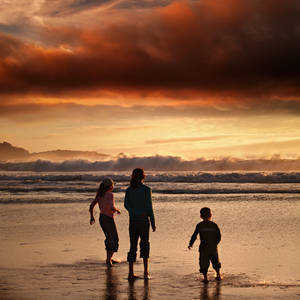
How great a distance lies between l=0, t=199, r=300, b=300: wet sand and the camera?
6906 mm

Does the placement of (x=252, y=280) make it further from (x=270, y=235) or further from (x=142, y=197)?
(x=270, y=235)

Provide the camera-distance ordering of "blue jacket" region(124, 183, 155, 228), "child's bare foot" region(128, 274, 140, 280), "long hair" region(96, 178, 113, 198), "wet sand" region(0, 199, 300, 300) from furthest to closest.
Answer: "long hair" region(96, 178, 113, 198)
"blue jacket" region(124, 183, 155, 228)
"child's bare foot" region(128, 274, 140, 280)
"wet sand" region(0, 199, 300, 300)

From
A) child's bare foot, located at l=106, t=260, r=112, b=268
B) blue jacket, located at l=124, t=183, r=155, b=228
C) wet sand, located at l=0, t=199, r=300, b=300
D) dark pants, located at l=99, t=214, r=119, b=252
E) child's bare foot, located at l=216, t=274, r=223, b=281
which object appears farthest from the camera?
dark pants, located at l=99, t=214, r=119, b=252

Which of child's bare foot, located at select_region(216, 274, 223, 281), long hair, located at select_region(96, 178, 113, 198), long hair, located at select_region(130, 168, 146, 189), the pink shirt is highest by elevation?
long hair, located at select_region(130, 168, 146, 189)

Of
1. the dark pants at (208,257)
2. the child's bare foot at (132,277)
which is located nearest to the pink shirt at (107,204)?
the child's bare foot at (132,277)

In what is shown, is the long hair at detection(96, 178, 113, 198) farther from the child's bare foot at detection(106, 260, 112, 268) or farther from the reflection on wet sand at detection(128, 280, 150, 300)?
the reflection on wet sand at detection(128, 280, 150, 300)

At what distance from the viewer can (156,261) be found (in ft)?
30.0

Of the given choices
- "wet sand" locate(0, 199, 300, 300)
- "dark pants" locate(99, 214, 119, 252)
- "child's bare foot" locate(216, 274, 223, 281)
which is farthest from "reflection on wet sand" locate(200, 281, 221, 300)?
"dark pants" locate(99, 214, 119, 252)

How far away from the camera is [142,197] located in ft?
26.5

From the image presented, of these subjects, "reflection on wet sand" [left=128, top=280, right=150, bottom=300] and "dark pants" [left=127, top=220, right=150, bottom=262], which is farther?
"dark pants" [left=127, top=220, right=150, bottom=262]

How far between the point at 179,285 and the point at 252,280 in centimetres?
116

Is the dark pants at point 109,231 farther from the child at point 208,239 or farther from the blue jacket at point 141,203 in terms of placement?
the child at point 208,239

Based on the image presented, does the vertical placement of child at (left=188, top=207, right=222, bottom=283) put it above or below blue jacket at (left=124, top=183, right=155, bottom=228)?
below

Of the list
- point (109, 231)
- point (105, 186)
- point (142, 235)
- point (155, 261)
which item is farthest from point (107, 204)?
point (142, 235)
